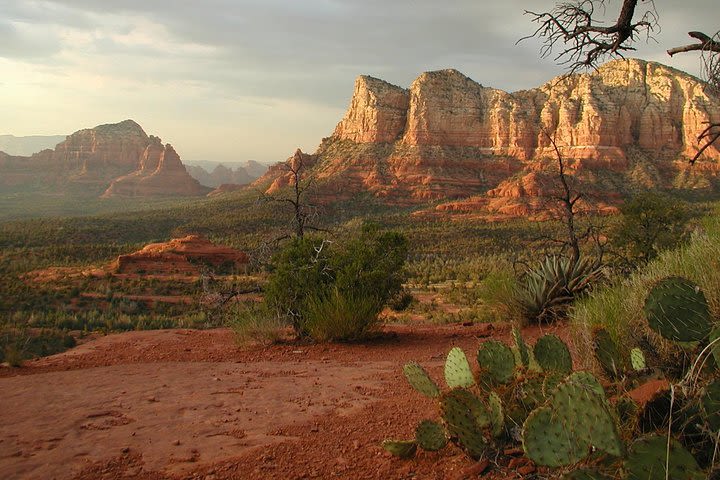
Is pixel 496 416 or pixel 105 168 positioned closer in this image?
pixel 496 416

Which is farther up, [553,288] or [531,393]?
[531,393]

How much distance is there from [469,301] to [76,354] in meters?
12.6

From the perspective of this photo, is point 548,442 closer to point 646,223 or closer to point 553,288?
point 553,288

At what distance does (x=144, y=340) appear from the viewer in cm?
1141

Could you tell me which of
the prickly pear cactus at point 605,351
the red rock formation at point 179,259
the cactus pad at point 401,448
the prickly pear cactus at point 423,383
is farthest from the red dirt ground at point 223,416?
the red rock formation at point 179,259

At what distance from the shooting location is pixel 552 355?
448 centimetres

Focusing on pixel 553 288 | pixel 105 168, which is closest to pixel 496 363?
pixel 553 288

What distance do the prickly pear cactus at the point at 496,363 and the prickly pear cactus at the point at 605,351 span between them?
63 centimetres

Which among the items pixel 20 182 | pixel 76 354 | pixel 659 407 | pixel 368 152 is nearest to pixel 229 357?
pixel 76 354

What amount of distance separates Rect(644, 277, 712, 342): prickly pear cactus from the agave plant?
20.0 ft

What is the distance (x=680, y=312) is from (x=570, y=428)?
1335mm

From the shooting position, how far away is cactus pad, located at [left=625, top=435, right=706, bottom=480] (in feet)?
8.36

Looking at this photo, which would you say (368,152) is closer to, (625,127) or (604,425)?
(625,127)

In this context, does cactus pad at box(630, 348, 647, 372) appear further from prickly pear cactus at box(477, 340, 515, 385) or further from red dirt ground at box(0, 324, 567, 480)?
red dirt ground at box(0, 324, 567, 480)
